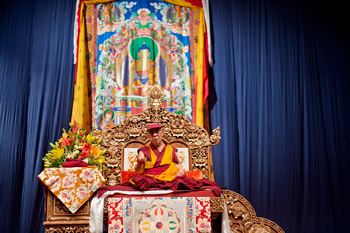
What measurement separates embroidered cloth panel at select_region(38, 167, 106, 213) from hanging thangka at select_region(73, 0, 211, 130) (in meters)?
1.33

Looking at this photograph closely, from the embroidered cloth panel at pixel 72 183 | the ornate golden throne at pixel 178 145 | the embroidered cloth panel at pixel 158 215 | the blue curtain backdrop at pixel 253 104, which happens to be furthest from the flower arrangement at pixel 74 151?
the blue curtain backdrop at pixel 253 104

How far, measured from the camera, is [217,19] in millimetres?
4438

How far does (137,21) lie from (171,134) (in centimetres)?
168

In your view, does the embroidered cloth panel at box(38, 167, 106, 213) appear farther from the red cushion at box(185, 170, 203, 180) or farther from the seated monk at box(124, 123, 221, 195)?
the red cushion at box(185, 170, 203, 180)

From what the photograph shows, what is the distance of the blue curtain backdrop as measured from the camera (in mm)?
3979

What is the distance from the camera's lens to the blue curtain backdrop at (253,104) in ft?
13.1

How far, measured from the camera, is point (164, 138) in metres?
3.61

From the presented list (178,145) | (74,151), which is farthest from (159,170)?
(74,151)

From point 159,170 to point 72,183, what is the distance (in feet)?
2.71

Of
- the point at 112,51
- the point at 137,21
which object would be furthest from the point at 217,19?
the point at 112,51

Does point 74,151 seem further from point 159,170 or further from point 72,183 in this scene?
point 159,170

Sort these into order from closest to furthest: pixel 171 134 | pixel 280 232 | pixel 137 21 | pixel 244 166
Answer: pixel 280 232
pixel 171 134
pixel 244 166
pixel 137 21

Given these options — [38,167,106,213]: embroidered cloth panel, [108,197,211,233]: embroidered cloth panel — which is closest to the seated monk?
[108,197,211,233]: embroidered cloth panel

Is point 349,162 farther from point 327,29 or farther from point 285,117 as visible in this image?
point 327,29
